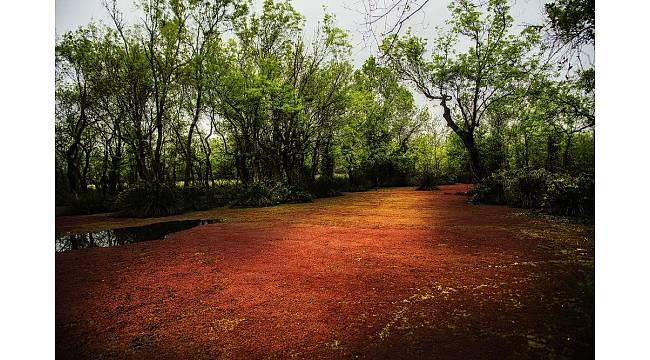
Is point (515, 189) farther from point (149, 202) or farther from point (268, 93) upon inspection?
point (149, 202)

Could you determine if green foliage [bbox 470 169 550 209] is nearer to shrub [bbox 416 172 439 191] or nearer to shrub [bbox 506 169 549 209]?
shrub [bbox 506 169 549 209]

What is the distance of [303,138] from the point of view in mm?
11227

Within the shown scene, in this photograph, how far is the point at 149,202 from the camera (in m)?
7.34

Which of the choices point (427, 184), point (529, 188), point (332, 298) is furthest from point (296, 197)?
point (427, 184)

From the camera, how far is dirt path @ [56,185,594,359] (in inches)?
62.6

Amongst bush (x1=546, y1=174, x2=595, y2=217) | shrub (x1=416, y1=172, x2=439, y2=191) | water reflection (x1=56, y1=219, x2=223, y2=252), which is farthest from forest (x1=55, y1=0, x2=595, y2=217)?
shrub (x1=416, y1=172, x2=439, y2=191)

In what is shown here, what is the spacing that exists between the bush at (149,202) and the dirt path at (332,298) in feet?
11.6

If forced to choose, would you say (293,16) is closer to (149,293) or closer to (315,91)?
(315,91)

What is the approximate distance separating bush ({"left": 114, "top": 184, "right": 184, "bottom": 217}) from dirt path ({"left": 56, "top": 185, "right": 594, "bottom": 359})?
353 cm

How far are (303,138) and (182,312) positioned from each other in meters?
9.49

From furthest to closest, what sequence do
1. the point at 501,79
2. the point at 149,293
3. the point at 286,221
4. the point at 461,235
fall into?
the point at 501,79, the point at 286,221, the point at 461,235, the point at 149,293

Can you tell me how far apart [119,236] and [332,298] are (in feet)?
14.2

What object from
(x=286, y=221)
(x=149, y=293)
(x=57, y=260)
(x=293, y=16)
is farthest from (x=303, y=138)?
(x=149, y=293)

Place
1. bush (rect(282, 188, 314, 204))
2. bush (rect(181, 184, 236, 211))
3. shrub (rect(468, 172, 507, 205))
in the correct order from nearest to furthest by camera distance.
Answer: shrub (rect(468, 172, 507, 205)), bush (rect(181, 184, 236, 211)), bush (rect(282, 188, 314, 204))
